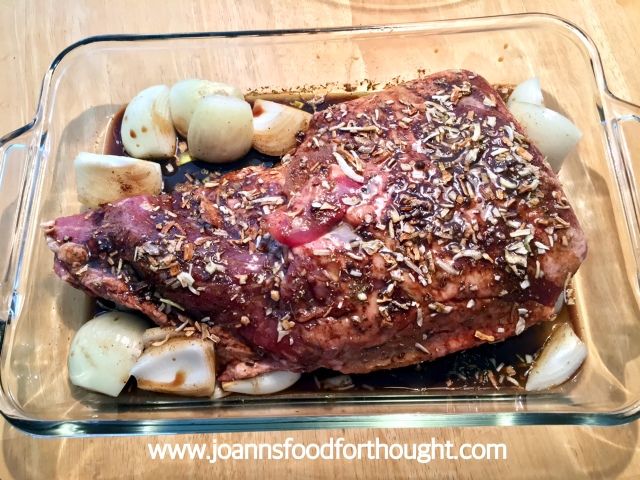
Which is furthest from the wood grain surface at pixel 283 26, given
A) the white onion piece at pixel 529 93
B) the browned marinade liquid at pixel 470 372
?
the white onion piece at pixel 529 93

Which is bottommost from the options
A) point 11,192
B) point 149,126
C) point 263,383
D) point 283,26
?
point 263,383

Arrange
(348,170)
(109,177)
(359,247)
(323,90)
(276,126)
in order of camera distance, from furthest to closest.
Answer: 1. (323,90)
2. (276,126)
3. (109,177)
4. (348,170)
5. (359,247)

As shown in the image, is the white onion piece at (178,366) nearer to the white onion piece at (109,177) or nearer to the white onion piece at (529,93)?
the white onion piece at (109,177)

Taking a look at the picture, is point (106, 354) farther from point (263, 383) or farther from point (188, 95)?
point (188, 95)

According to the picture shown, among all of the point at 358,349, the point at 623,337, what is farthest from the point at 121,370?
the point at 623,337

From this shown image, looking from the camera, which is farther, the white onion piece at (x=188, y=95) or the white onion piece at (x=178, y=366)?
the white onion piece at (x=188, y=95)

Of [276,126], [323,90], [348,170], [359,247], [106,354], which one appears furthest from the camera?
[323,90]

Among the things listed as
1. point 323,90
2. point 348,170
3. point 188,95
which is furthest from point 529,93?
point 188,95

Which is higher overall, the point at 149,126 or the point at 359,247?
the point at 149,126
